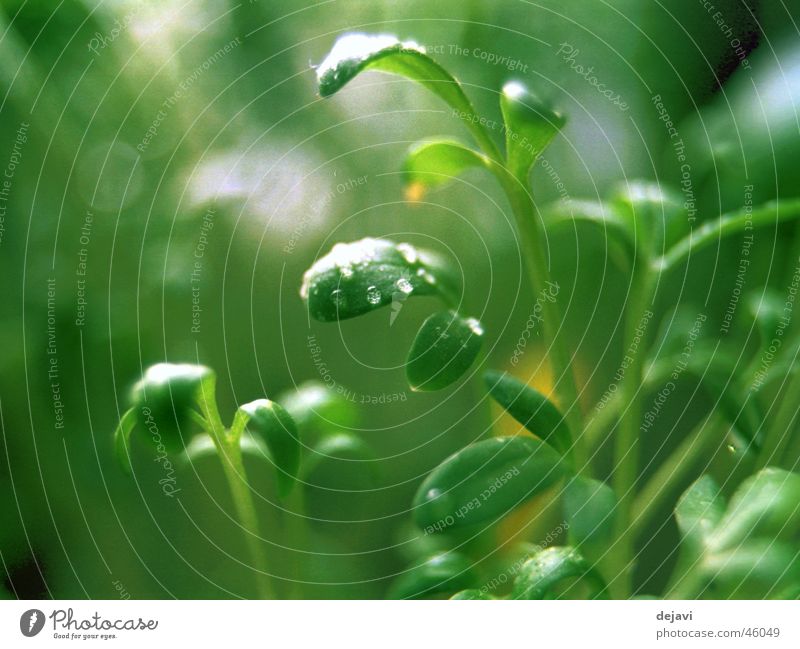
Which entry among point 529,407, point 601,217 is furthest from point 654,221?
point 529,407

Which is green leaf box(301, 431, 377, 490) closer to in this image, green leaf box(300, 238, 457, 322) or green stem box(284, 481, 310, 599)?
green stem box(284, 481, 310, 599)

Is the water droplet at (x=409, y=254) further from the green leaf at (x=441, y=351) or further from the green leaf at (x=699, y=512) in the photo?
the green leaf at (x=699, y=512)

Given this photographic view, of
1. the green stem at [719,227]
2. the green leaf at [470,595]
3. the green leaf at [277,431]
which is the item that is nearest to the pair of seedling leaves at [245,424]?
the green leaf at [277,431]

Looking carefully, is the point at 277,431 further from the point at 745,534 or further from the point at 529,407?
the point at 745,534

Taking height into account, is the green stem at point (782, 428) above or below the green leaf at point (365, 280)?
below

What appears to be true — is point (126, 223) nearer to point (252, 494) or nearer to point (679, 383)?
point (252, 494)

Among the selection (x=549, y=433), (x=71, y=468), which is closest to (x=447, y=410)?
(x=549, y=433)

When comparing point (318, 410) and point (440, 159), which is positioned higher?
point (440, 159)

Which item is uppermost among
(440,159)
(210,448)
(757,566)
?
(440,159)
